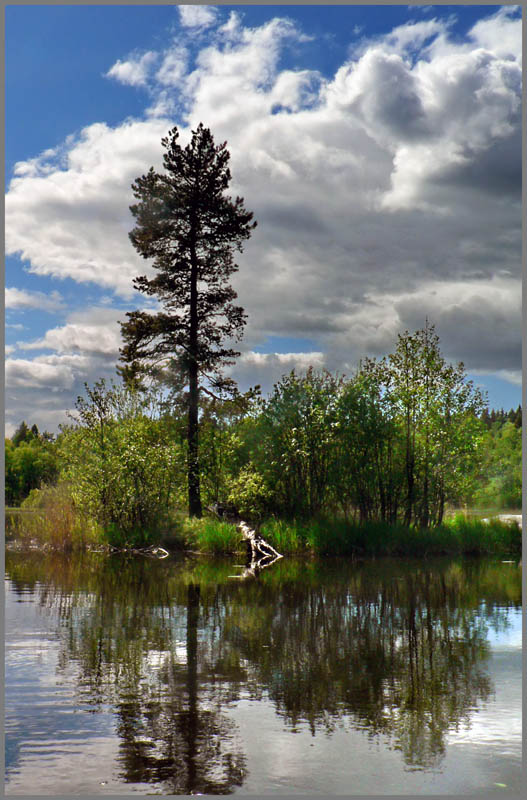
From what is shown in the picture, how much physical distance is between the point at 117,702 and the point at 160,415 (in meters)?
24.9

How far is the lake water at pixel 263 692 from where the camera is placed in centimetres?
532

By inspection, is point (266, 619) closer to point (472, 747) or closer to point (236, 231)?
point (472, 747)

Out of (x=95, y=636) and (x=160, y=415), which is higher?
(x=160, y=415)

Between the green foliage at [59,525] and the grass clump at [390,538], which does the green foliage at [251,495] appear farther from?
the green foliage at [59,525]

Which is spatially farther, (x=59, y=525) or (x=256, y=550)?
(x=59, y=525)

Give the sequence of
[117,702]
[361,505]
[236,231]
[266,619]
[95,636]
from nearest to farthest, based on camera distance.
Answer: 1. [117,702]
2. [95,636]
3. [266,619]
4. [361,505]
5. [236,231]

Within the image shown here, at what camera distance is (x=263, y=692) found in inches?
297

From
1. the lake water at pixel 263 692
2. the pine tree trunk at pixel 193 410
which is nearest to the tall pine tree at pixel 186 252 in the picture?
the pine tree trunk at pixel 193 410

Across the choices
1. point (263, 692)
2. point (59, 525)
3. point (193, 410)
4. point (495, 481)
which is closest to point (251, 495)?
point (193, 410)

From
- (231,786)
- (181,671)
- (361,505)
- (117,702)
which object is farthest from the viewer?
(361,505)

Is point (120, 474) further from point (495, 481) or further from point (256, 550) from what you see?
point (495, 481)

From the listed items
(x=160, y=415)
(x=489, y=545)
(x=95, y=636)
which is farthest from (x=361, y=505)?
(x=95, y=636)

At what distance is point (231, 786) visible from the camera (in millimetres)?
5113

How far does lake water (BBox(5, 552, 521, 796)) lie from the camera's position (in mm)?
5324
